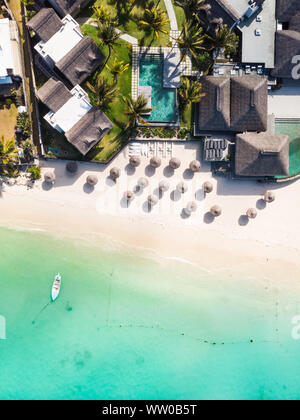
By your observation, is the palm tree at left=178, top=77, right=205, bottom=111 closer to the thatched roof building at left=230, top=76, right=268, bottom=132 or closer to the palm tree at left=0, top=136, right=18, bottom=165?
the thatched roof building at left=230, top=76, right=268, bottom=132

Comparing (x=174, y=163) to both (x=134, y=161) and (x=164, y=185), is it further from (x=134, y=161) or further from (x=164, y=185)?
(x=134, y=161)

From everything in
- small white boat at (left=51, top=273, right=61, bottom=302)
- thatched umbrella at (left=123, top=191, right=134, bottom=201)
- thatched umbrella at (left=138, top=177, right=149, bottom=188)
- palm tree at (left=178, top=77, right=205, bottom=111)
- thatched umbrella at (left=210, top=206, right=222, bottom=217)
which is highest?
palm tree at (left=178, top=77, right=205, bottom=111)

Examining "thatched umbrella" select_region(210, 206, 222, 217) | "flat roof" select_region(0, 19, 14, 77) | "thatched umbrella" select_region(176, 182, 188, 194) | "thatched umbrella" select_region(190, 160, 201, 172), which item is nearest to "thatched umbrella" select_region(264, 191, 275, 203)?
"thatched umbrella" select_region(210, 206, 222, 217)

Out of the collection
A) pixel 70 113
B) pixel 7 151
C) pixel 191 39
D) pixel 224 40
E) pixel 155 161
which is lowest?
pixel 155 161

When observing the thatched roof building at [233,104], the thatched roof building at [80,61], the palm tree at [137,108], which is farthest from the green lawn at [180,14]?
the thatched roof building at [80,61]

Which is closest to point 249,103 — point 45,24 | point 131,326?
point 45,24

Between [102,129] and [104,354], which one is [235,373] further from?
[102,129]

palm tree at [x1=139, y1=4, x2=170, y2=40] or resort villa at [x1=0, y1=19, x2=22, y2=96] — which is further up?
palm tree at [x1=139, y1=4, x2=170, y2=40]
